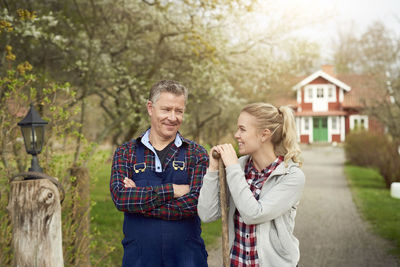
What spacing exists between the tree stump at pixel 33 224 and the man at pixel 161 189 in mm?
425

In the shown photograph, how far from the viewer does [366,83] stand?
21438 millimetres

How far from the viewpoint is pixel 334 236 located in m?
8.89

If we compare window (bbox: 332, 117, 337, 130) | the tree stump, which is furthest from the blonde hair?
window (bbox: 332, 117, 337, 130)

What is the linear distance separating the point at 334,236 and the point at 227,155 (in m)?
6.77

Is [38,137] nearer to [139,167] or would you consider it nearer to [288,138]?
[139,167]

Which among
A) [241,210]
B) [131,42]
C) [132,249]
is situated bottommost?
[132,249]

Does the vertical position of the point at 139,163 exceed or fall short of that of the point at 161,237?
it exceeds it

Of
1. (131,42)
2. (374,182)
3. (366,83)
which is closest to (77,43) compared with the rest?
(131,42)

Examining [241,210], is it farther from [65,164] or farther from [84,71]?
[84,71]

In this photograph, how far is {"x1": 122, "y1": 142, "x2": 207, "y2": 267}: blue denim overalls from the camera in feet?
9.78

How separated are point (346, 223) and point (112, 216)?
5025 millimetres

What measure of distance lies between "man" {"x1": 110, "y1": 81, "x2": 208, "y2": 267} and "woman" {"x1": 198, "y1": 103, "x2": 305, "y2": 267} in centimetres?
29

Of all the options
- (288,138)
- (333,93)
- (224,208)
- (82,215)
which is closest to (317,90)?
(333,93)

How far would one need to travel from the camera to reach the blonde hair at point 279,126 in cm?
286
